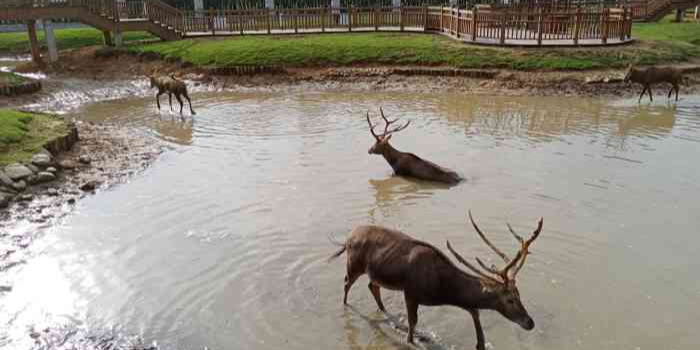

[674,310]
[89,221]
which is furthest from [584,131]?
[89,221]

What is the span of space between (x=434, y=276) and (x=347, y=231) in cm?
325

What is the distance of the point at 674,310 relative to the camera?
6.32 metres

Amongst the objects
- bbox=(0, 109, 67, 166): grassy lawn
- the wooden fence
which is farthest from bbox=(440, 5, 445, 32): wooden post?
bbox=(0, 109, 67, 166): grassy lawn

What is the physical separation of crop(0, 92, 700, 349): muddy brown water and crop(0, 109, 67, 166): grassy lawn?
2.23 metres

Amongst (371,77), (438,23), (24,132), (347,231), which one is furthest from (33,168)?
(438,23)

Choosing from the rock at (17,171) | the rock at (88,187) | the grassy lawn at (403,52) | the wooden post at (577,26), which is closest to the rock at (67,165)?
the rock at (17,171)

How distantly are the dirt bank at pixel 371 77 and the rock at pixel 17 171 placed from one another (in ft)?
38.0

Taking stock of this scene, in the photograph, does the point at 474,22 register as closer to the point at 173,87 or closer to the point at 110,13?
the point at 173,87

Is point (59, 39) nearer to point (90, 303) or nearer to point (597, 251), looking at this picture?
point (90, 303)

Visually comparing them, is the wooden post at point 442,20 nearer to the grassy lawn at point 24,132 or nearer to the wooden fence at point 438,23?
the wooden fence at point 438,23

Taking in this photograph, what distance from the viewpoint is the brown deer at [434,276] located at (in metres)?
5.06

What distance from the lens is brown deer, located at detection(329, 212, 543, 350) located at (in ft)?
16.6

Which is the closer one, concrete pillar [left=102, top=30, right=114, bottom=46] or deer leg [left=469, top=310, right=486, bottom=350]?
deer leg [left=469, top=310, right=486, bottom=350]

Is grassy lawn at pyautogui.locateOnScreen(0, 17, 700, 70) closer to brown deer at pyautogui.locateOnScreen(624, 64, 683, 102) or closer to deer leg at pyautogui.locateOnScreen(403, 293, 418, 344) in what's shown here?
brown deer at pyautogui.locateOnScreen(624, 64, 683, 102)
